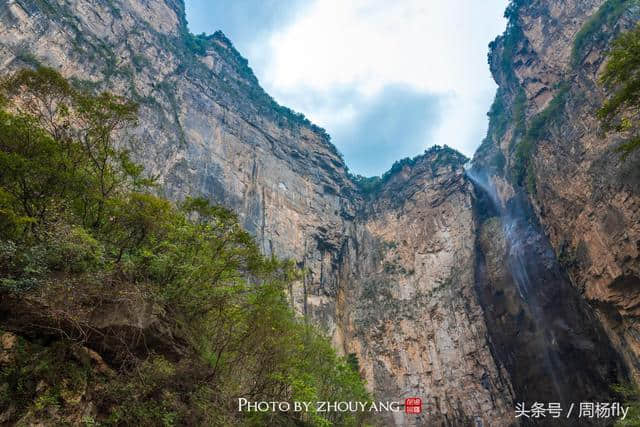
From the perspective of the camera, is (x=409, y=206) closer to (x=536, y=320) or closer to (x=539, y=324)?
(x=536, y=320)

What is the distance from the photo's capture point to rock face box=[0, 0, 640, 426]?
1608cm

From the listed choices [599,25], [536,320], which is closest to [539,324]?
[536,320]

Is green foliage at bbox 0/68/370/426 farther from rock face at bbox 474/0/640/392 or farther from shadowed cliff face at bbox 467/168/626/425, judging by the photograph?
shadowed cliff face at bbox 467/168/626/425

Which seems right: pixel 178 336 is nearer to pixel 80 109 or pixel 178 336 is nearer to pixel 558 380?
pixel 80 109

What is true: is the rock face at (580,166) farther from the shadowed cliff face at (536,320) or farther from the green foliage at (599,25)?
the shadowed cliff face at (536,320)

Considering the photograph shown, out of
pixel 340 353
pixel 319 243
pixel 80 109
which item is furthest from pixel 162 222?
pixel 319 243

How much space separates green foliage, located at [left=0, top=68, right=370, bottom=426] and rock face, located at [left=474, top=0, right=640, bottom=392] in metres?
9.64

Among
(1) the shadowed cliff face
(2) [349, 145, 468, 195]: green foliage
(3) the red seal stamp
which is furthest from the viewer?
(2) [349, 145, 468, 195]: green foliage

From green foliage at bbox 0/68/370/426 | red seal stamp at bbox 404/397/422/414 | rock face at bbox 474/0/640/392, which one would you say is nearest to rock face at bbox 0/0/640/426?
rock face at bbox 474/0/640/392

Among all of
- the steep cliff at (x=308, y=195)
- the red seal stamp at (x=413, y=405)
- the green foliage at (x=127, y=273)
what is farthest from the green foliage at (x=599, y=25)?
the red seal stamp at (x=413, y=405)

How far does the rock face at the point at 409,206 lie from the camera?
52.7 ft

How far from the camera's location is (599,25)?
1730cm

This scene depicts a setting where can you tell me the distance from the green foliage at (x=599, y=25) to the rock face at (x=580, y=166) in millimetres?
54

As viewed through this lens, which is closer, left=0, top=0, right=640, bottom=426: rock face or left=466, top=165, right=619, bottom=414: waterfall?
left=466, top=165, right=619, bottom=414: waterfall
